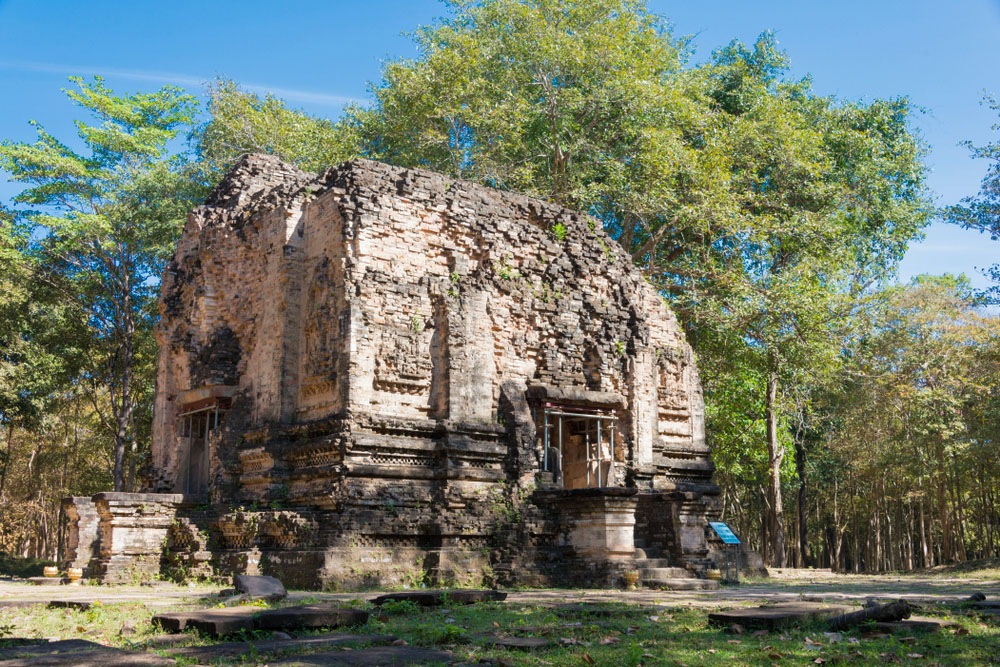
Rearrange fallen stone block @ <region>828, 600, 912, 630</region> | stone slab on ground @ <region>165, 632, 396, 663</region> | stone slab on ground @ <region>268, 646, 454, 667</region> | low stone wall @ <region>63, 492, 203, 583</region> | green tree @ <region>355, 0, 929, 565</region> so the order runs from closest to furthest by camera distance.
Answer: stone slab on ground @ <region>268, 646, 454, 667</region>
stone slab on ground @ <region>165, 632, 396, 663</region>
fallen stone block @ <region>828, 600, 912, 630</region>
low stone wall @ <region>63, 492, 203, 583</region>
green tree @ <region>355, 0, 929, 565</region>

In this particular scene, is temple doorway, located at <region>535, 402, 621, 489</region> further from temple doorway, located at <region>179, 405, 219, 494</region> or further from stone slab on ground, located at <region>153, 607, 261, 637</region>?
stone slab on ground, located at <region>153, 607, 261, 637</region>

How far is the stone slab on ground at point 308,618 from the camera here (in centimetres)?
662

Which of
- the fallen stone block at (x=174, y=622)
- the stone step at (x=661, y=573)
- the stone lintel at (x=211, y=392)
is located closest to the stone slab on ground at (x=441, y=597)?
the fallen stone block at (x=174, y=622)

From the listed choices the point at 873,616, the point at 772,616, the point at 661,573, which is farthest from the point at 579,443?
the point at 772,616

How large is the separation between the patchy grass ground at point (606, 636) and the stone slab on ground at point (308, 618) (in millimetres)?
118

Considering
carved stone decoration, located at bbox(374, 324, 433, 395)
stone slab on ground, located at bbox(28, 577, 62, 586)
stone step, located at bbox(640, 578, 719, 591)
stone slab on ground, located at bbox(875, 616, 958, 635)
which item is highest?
carved stone decoration, located at bbox(374, 324, 433, 395)

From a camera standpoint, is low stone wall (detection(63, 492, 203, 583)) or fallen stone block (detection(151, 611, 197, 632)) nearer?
fallen stone block (detection(151, 611, 197, 632))

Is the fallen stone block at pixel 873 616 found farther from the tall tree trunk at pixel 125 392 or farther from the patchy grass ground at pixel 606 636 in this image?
the tall tree trunk at pixel 125 392

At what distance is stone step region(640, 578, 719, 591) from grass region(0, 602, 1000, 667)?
514 centimetres

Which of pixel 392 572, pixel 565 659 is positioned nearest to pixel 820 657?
pixel 565 659

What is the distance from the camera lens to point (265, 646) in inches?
231

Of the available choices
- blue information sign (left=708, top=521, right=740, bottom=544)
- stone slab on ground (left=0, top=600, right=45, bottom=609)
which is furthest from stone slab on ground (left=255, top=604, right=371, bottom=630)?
blue information sign (left=708, top=521, right=740, bottom=544)

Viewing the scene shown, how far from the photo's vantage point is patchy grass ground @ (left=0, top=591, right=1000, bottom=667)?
588 centimetres

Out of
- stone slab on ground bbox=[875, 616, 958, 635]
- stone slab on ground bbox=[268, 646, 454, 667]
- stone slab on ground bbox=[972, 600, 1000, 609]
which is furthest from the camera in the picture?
stone slab on ground bbox=[972, 600, 1000, 609]
